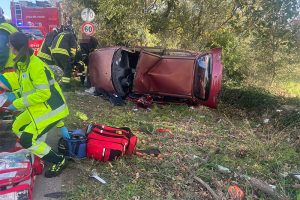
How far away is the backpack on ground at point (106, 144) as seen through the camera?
451cm

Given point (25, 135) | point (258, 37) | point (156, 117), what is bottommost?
point (156, 117)

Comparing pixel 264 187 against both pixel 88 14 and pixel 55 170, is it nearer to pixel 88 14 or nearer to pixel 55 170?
pixel 55 170

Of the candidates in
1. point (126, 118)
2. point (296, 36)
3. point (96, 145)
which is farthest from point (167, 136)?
point (296, 36)

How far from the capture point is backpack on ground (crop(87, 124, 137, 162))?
14.8 feet

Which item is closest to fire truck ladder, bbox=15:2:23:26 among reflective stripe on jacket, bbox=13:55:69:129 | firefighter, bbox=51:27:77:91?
firefighter, bbox=51:27:77:91

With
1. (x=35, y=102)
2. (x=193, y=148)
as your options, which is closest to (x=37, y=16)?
(x=193, y=148)

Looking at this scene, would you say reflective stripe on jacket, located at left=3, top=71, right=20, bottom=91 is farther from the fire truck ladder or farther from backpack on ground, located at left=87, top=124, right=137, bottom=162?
the fire truck ladder

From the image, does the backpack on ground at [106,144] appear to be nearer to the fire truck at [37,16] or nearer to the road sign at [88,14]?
the road sign at [88,14]

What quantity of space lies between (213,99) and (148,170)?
134 inches

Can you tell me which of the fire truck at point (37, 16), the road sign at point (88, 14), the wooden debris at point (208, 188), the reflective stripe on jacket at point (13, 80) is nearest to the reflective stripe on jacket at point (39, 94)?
the reflective stripe on jacket at point (13, 80)

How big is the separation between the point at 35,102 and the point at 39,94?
97 millimetres

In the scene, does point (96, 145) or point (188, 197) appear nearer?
point (188, 197)

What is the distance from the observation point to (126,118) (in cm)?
692

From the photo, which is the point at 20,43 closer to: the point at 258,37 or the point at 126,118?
the point at 126,118
